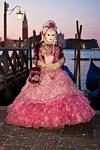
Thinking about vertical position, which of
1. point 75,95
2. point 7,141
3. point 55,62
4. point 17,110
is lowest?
point 7,141

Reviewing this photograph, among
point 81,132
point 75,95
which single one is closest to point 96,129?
point 81,132

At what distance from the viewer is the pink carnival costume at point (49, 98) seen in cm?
356

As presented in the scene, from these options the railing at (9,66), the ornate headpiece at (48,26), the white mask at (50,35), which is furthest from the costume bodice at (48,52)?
the railing at (9,66)

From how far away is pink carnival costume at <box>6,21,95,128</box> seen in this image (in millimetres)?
3559

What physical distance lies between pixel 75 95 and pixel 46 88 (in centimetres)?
47

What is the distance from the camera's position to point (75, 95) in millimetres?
3775

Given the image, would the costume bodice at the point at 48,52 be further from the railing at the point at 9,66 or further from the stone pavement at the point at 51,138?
the railing at the point at 9,66

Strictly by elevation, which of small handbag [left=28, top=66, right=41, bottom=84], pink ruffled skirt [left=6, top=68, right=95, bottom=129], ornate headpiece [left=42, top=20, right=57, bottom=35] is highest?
ornate headpiece [left=42, top=20, right=57, bottom=35]

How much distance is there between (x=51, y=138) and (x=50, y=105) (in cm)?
57

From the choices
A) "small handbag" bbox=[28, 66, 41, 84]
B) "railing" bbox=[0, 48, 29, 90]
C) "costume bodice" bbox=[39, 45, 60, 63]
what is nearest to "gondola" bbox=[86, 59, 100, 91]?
"railing" bbox=[0, 48, 29, 90]

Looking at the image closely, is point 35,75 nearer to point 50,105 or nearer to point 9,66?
point 50,105

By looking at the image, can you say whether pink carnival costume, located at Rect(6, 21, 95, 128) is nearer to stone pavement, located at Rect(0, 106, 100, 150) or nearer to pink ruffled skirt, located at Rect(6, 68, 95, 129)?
pink ruffled skirt, located at Rect(6, 68, 95, 129)

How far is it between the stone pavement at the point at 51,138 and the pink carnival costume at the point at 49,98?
0.11 m

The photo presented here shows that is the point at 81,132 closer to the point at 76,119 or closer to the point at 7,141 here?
the point at 76,119
